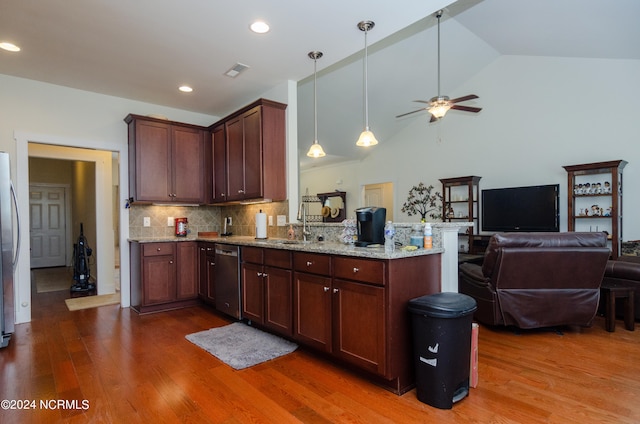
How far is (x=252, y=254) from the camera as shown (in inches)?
134

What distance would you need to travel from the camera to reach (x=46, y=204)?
829cm

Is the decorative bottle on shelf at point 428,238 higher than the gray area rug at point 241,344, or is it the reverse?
the decorative bottle on shelf at point 428,238

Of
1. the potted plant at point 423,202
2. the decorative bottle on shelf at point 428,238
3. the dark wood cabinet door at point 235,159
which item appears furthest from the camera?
the potted plant at point 423,202

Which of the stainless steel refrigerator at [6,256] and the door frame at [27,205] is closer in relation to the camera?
the stainless steel refrigerator at [6,256]

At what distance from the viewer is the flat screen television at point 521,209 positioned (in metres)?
5.61

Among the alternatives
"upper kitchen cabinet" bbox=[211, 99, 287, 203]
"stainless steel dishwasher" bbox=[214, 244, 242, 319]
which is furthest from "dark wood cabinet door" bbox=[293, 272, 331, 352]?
"upper kitchen cabinet" bbox=[211, 99, 287, 203]

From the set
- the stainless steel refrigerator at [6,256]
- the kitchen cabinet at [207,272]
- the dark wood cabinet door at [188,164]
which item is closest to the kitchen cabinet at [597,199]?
the kitchen cabinet at [207,272]

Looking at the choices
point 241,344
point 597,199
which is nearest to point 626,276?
point 597,199

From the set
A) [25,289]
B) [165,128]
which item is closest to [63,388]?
[25,289]

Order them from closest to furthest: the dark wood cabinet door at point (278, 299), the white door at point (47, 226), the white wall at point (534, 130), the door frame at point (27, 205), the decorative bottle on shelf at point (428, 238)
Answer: the decorative bottle on shelf at point (428, 238), the dark wood cabinet door at point (278, 299), the door frame at point (27, 205), the white wall at point (534, 130), the white door at point (47, 226)

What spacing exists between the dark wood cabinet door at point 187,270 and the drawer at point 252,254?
1273mm

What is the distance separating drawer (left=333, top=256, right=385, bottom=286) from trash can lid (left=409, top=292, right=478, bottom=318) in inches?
10.2

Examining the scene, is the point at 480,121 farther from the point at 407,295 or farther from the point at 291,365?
the point at 291,365

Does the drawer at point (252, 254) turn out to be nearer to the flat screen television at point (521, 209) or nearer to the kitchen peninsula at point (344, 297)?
the kitchen peninsula at point (344, 297)
